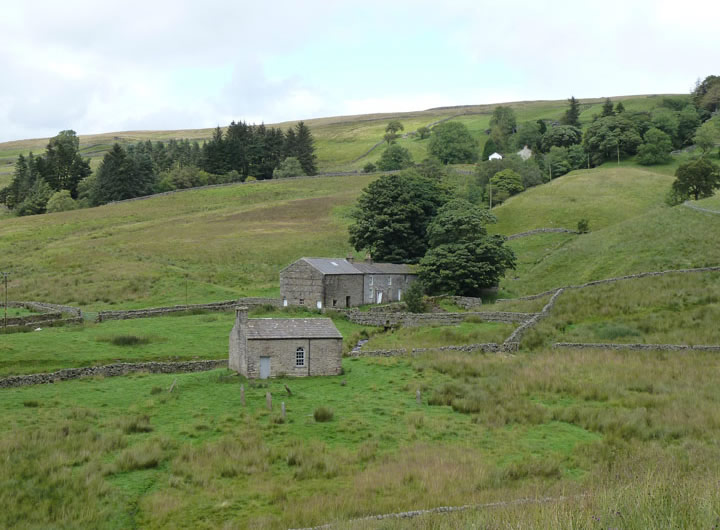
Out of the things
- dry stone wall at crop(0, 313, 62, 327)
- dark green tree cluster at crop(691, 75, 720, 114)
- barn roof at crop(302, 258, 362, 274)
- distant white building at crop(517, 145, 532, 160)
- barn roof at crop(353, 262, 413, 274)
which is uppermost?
Result: dark green tree cluster at crop(691, 75, 720, 114)

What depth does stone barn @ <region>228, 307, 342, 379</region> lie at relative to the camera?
3077cm

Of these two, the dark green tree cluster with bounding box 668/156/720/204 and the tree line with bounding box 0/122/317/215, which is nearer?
the dark green tree cluster with bounding box 668/156/720/204

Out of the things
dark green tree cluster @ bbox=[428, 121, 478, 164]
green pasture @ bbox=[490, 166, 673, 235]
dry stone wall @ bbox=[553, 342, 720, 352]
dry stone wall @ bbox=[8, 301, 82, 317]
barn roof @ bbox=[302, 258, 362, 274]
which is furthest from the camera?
dark green tree cluster @ bbox=[428, 121, 478, 164]

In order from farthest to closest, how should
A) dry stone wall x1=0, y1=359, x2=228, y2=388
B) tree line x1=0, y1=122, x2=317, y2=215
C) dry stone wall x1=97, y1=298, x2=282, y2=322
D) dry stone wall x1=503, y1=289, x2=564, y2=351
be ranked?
tree line x1=0, y1=122, x2=317, y2=215 < dry stone wall x1=97, y1=298, x2=282, y2=322 < dry stone wall x1=503, y1=289, x2=564, y2=351 < dry stone wall x1=0, y1=359, x2=228, y2=388

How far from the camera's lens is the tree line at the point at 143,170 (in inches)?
4798

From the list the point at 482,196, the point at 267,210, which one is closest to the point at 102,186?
the point at 267,210

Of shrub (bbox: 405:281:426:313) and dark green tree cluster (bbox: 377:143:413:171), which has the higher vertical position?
dark green tree cluster (bbox: 377:143:413:171)

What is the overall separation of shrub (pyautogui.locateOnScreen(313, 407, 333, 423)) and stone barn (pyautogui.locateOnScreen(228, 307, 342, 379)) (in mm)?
7916

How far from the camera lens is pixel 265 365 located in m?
31.0

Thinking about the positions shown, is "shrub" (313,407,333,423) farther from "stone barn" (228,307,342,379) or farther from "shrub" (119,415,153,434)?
"stone barn" (228,307,342,379)

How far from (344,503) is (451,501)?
Answer: 2665mm

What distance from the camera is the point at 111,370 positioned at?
31.5 metres

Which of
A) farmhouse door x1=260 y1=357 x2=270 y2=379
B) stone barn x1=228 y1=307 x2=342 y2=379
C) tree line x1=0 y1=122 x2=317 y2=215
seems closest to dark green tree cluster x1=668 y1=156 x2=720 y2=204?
stone barn x1=228 y1=307 x2=342 y2=379

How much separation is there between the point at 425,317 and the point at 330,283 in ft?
40.3
